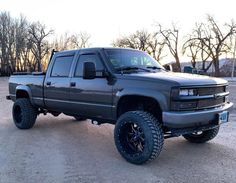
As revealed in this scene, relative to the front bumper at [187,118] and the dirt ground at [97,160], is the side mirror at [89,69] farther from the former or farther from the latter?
the front bumper at [187,118]

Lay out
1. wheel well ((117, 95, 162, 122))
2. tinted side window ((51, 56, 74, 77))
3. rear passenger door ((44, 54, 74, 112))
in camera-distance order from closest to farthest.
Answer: wheel well ((117, 95, 162, 122)) → rear passenger door ((44, 54, 74, 112)) → tinted side window ((51, 56, 74, 77))

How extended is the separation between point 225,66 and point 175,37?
461 inches

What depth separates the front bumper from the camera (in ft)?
17.4

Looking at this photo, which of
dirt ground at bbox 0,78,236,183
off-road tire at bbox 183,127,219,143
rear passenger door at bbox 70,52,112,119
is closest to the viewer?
dirt ground at bbox 0,78,236,183

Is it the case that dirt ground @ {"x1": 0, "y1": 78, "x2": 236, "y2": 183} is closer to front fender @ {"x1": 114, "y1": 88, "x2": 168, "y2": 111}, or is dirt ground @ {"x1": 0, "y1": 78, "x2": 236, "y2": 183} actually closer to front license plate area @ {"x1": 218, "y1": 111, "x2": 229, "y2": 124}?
front license plate area @ {"x1": 218, "y1": 111, "x2": 229, "y2": 124}

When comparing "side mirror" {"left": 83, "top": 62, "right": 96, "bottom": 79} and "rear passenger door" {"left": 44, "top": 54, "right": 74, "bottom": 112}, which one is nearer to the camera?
"side mirror" {"left": 83, "top": 62, "right": 96, "bottom": 79}

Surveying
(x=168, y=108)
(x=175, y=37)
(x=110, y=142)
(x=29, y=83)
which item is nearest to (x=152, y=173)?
(x=168, y=108)

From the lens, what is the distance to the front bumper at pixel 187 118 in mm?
5312

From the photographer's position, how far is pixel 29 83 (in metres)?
8.72

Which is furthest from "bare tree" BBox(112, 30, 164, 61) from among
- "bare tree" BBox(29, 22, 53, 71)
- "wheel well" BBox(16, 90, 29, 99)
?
"wheel well" BBox(16, 90, 29, 99)

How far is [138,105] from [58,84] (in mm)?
2151

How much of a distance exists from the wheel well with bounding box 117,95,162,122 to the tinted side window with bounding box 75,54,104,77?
31.9 inches

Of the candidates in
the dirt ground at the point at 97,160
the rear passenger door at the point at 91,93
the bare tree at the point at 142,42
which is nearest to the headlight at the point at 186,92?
the dirt ground at the point at 97,160

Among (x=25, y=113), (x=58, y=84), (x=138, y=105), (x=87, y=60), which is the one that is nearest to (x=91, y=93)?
(x=87, y=60)
